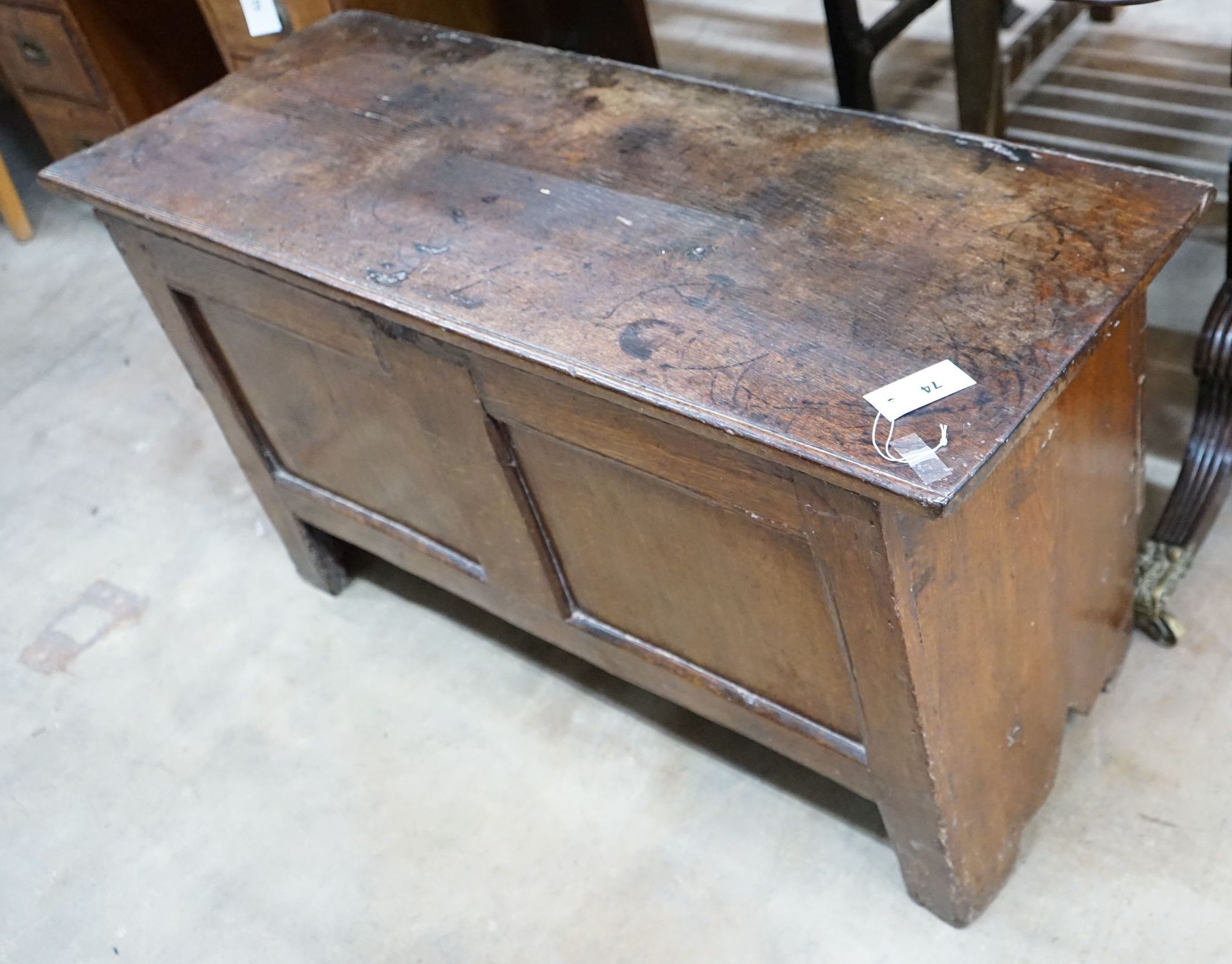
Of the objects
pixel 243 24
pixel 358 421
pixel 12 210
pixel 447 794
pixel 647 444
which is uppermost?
pixel 243 24

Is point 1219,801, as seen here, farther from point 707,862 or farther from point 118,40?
point 118,40

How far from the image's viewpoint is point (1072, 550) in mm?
1139

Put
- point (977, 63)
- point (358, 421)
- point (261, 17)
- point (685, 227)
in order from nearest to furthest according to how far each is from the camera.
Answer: point (685, 227), point (358, 421), point (261, 17), point (977, 63)

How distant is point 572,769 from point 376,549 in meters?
0.39

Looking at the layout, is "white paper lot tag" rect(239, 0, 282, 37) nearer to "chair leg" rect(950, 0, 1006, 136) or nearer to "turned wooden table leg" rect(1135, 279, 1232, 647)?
"chair leg" rect(950, 0, 1006, 136)

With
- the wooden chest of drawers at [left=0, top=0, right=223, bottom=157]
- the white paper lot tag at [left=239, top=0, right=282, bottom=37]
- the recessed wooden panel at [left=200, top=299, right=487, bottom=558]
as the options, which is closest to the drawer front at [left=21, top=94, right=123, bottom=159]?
the wooden chest of drawers at [left=0, top=0, right=223, bottom=157]

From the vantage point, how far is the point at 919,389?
87cm

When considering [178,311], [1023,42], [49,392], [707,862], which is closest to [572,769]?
[707,862]

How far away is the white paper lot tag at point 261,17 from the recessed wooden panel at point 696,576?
91 cm

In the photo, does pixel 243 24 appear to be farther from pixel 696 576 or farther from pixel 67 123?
pixel 696 576

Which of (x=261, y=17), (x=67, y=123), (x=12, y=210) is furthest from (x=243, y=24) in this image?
(x=12, y=210)

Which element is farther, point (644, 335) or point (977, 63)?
point (977, 63)

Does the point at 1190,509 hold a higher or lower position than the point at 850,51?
lower

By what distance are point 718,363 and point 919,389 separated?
0.51 feet
